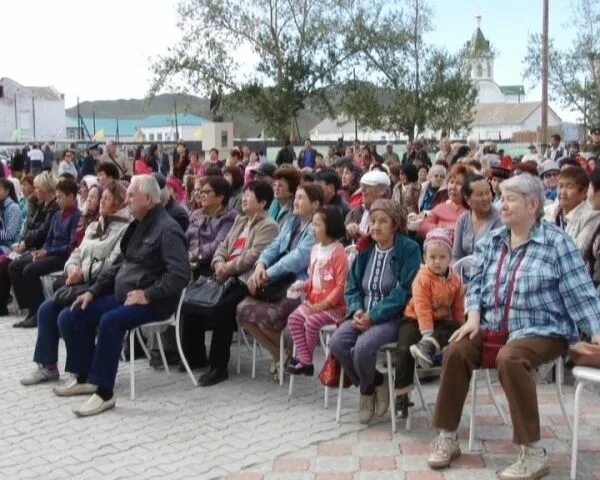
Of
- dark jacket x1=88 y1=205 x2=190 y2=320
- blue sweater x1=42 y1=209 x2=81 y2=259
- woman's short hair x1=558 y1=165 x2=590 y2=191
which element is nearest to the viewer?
dark jacket x1=88 y1=205 x2=190 y2=320

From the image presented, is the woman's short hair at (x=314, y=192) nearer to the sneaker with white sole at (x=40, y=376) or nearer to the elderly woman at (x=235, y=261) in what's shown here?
the elderly woman at (x=235, y=261)

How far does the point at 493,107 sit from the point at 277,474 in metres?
105

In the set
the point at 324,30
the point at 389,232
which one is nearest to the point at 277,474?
the point at 389,232

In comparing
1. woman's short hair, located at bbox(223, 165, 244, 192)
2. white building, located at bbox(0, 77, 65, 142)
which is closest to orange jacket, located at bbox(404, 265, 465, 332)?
woman's short hair, located at bbox(223, 165, 244, 192)

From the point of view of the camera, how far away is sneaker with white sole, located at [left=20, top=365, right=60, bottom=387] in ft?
21.0

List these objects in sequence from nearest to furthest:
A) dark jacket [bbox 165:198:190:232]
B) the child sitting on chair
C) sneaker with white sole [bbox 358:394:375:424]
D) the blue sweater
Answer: the child sitting on chair, sneaker with white sole [bbox 358:394:375:424], dark jacket [bbox 165:198:190:232], the blue sweater

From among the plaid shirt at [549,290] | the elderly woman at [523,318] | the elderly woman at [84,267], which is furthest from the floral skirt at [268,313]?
the plaid shirt at [549,290]

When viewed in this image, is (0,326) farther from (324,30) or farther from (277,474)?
(324,30)

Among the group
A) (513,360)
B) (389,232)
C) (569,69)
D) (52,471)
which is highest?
(569,69)

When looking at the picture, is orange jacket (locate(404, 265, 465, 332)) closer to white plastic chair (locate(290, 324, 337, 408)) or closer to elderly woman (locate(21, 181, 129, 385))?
white plastic chair (locate(290, 324, 337, 408))

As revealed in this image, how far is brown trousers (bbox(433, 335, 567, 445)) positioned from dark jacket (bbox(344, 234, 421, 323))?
0.70 meters

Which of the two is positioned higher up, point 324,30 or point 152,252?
point 324,30

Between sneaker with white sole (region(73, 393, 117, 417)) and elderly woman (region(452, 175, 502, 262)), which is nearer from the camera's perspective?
sneaker with white sole (region(73, 393, 117, 417))

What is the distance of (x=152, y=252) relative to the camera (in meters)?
5.98
